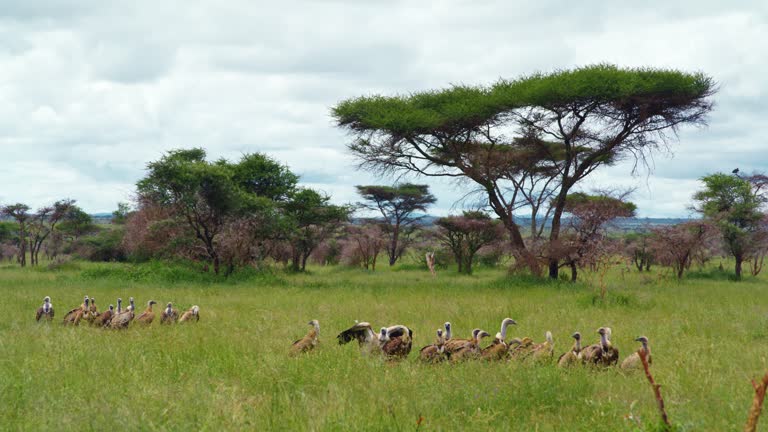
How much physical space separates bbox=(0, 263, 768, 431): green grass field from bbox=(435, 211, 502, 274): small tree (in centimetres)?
1864

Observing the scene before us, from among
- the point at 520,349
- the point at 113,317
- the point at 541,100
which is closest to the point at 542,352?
the point at 520,349

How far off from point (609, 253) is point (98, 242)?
3158cm

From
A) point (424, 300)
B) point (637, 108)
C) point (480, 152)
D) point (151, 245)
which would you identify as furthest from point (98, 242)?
point (637, 108)

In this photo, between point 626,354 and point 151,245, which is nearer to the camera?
point 626,354

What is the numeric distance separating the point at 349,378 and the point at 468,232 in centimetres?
2606

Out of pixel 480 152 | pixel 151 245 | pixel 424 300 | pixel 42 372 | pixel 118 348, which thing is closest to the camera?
pixel 42 372

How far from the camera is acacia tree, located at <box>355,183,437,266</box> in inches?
1538

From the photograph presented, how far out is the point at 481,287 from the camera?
59.1 ft

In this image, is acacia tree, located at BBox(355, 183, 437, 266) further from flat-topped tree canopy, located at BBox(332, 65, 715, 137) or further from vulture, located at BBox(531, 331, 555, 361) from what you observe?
vulture, located at BBox(531, 331, 555, 361)

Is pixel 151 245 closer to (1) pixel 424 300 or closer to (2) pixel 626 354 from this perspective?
(1) pixel 424 300

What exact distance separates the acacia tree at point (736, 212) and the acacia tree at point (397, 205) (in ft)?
54.6

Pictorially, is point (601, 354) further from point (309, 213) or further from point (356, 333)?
point (309, 213)

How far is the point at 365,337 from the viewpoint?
24.4 feet

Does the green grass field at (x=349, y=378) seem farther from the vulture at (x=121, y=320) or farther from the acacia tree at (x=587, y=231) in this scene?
the acacia tree at (x=587, y=231)
